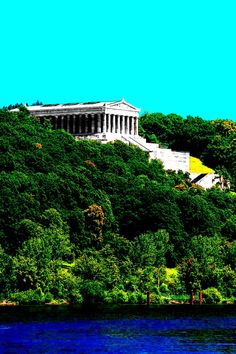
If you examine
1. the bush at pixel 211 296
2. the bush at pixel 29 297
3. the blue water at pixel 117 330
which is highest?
the bush at pixel 211 296

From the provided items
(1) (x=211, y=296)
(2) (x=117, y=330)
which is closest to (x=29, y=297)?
(1) (x=211, y=296)

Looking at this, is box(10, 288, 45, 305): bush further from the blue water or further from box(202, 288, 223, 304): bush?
box(202, 288, 223, 304): bush

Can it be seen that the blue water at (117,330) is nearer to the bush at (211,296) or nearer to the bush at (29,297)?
the bush at (29,297)

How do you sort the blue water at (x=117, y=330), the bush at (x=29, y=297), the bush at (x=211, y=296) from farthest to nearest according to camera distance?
the bush at (x=211, y=296)
the bush at (x=29, y=297)
the blue water at (x=117, y=330)

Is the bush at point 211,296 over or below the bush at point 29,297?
over

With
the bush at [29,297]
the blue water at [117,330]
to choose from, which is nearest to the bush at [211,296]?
the blue water at [117,330]

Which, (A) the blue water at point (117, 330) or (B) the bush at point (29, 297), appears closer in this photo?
(A) the blue water at point (117, 330)

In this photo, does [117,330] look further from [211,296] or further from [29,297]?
[211,296]

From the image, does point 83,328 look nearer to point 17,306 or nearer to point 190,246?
point 17,306

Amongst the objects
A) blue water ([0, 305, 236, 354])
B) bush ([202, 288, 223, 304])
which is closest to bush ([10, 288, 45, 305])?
blue water ([0, 305, 236, 354])
